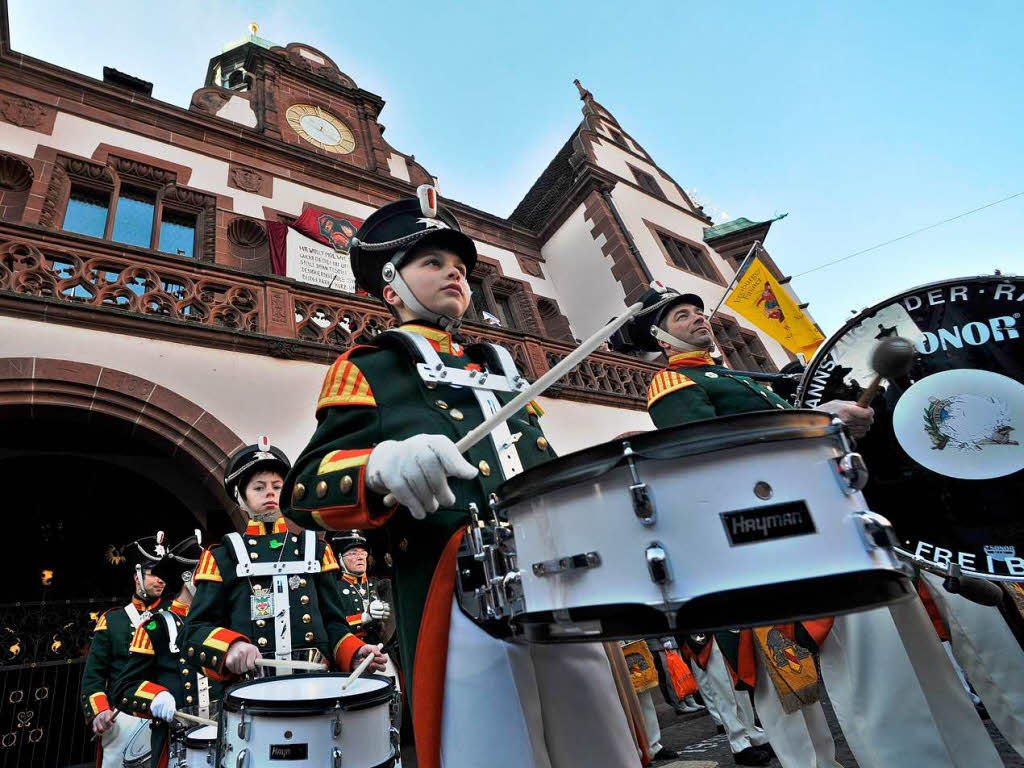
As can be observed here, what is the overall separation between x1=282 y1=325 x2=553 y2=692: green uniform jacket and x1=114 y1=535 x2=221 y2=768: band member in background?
262 centimetres

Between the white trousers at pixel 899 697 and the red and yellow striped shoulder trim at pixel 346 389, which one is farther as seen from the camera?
the white trousers at pixel 899 697

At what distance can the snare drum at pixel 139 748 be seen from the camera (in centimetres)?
442

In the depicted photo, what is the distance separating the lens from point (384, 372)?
4.91ft

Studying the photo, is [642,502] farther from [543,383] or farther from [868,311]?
[868,311]

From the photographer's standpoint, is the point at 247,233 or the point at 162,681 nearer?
the point at 162,681

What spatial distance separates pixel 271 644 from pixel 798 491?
2925mm

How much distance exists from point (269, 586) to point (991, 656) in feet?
11.5

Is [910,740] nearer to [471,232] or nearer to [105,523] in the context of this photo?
[105,523]

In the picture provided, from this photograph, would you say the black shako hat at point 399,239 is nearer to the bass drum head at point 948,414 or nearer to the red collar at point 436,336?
the red collar at point 436,336

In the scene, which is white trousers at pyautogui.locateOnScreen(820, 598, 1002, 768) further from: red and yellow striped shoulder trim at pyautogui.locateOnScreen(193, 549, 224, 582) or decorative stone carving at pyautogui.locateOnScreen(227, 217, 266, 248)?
decorative stone carving at pyautogui.locateOnScreen(227, 217, 266, 248)

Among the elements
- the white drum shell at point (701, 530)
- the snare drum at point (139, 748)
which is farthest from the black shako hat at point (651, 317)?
the snare drum at point (139, 748)

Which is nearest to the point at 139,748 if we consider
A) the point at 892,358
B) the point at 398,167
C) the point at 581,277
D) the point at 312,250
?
the point at 892,358

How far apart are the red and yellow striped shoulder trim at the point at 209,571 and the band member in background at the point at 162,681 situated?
0.57 metres

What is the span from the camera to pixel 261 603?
3002mm
